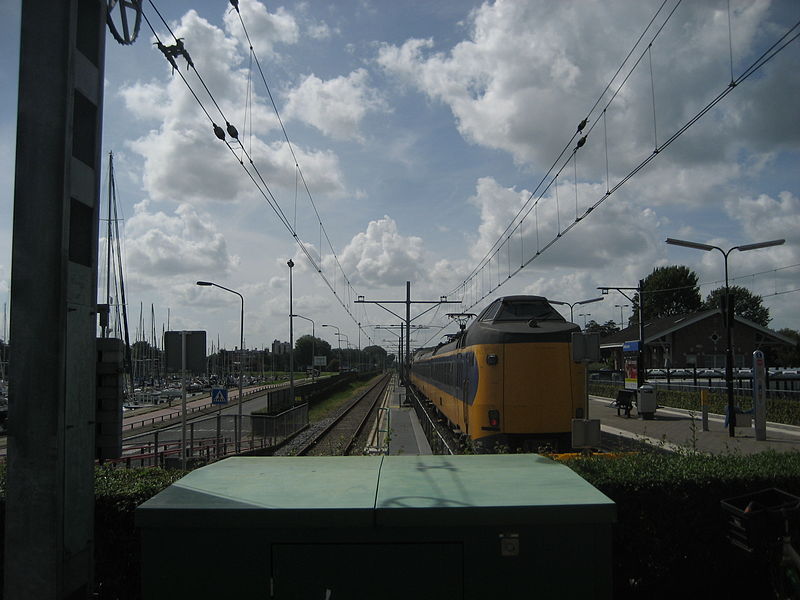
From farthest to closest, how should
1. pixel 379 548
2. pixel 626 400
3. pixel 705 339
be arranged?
1. pixel 705 339
2. pixel 626 400
3. pixel 379 548

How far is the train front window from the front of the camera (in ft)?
43.6

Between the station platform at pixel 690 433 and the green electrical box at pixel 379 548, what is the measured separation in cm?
967

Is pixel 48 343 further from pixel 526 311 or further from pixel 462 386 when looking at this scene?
pixel 462 386

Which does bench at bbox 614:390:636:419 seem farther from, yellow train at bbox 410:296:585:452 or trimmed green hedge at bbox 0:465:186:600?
trimmed green hedge at bbox 0:465:186:600

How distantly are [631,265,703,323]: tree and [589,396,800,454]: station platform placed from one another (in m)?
54.3

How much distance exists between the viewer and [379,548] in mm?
3461

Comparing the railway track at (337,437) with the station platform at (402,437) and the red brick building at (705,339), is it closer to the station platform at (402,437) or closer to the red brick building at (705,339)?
the station platform at (402,437)

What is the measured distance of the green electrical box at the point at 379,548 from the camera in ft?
11.3

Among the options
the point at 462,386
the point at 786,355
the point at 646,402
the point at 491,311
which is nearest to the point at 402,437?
the point at 462,386

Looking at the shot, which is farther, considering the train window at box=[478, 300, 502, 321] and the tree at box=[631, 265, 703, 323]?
the tree at box=[631, 265, 703, 323]

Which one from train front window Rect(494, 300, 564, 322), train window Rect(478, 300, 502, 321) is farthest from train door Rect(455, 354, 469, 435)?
train front window Rect(494, 300, 564, 322)

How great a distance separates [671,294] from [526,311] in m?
71.2

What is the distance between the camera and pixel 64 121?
12.4 feet

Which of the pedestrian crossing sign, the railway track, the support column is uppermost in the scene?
the support column
